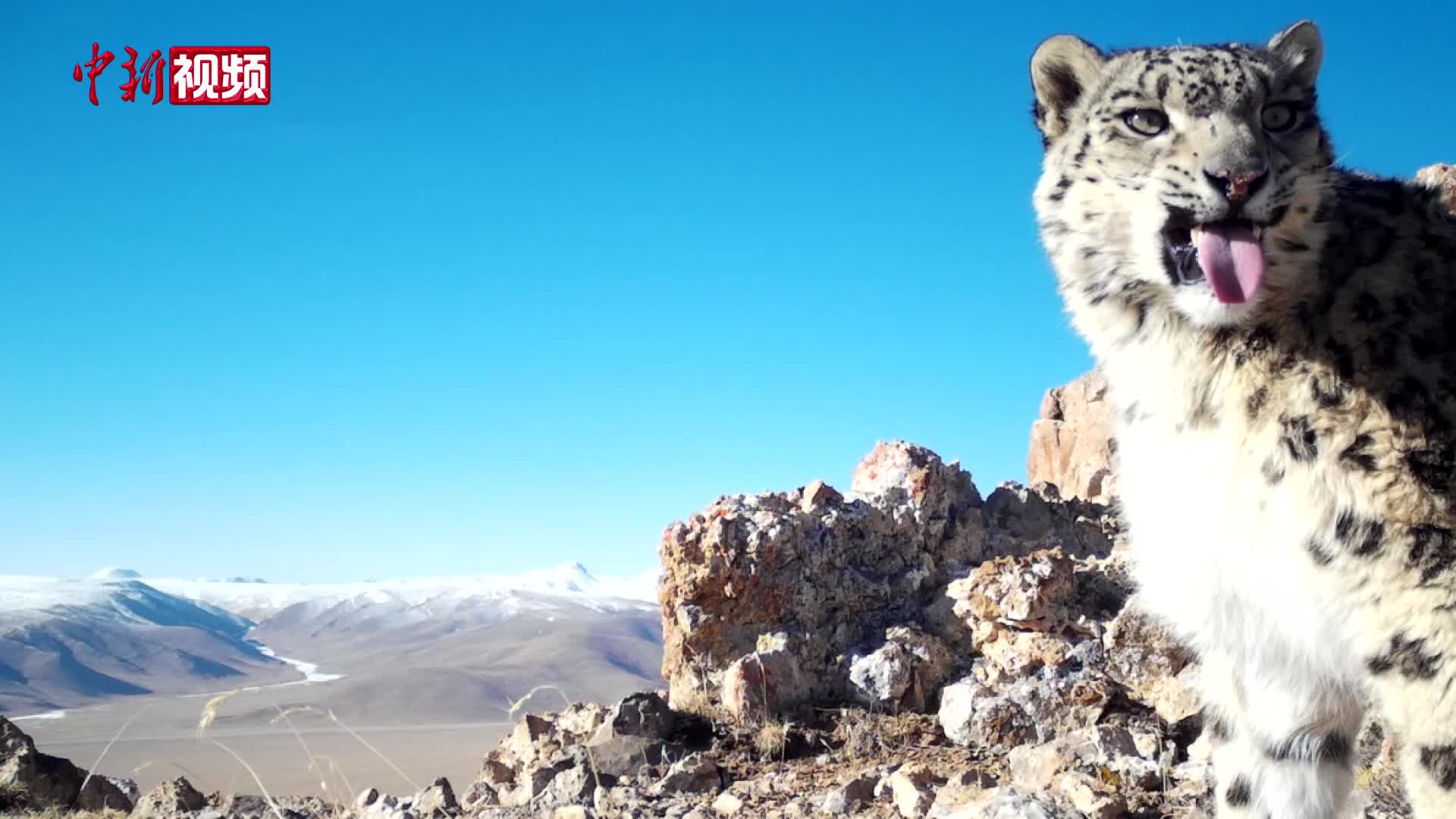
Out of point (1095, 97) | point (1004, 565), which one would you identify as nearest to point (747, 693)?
point (1004, 565)

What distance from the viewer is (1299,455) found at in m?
3.27

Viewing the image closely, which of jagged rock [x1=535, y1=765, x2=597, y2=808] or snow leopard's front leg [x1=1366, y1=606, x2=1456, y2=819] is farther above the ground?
snow leopard's front leg [x1=1366, y1=606, x2=1456, y2=819]

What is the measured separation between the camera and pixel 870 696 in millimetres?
8273

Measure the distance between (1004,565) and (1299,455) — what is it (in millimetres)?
4932

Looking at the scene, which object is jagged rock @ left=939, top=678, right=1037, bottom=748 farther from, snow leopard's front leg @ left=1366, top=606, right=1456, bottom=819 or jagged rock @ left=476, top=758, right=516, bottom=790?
snow leopard's front leg @ left=1366, top=606, right=1456, bottom=819

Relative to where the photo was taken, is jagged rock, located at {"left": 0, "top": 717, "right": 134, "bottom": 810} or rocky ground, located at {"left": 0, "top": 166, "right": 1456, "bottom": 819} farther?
jagged rock, located at {"left": 0, "top": 717, "right": 134, "bottom": 810}

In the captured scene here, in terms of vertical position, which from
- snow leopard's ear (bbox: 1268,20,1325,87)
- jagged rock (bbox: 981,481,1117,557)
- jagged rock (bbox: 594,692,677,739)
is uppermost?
snow leopard's ear (bbox: 1268,20,1325,87)

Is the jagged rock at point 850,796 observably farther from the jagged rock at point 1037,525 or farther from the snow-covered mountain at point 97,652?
the snow-covered mountain at point 97,652

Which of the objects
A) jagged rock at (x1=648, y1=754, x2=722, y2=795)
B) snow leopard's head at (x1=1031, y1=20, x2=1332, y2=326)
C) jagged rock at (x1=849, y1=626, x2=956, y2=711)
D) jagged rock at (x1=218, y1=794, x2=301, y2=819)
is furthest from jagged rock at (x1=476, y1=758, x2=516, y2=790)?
snow leopard's head at (x1=1031, y1=20, x2=1332, y2=326)

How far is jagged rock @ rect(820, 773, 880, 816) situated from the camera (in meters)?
5.85

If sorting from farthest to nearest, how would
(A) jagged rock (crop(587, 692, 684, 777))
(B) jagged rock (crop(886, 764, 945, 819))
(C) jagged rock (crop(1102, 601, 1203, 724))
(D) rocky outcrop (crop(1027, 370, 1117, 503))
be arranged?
(D) rocky outcrop (crop(1027, 370, 1117, 503)), (A) jagged rock (crop(587, 692, 684, 777)), (C) jagged rock (crop(1102, 601, 1203, 724)), (B) jagged rock (crop(886, 764, 945, 819))

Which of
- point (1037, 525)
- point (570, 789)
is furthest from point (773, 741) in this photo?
point (1037, 525)

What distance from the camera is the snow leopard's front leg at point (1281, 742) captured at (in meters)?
4.02

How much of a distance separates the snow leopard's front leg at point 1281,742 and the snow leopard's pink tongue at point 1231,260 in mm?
1559
